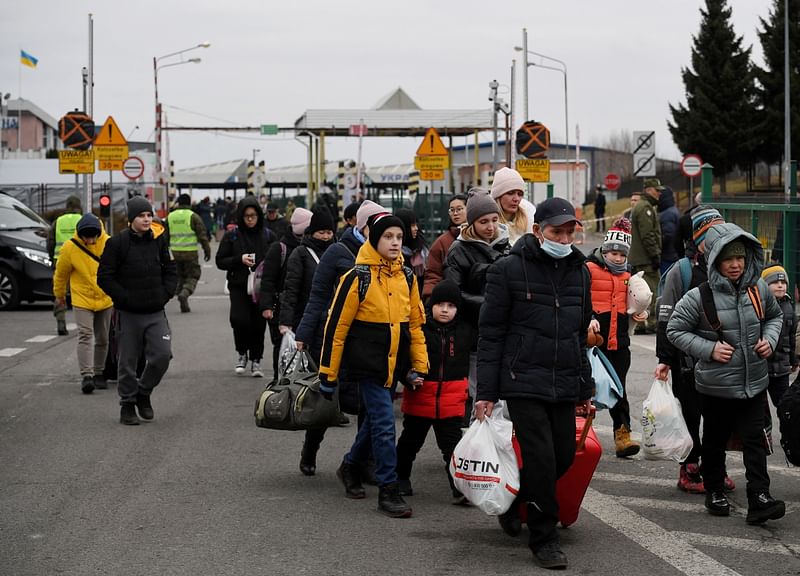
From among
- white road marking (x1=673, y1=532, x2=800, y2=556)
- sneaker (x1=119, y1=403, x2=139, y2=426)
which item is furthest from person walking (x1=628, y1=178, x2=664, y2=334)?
white road marking (x1=673, y1=532, x2=800, y2=556)

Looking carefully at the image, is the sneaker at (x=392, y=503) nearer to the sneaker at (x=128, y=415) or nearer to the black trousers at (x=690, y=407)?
Result: the black trousers at (x=690, y=407)

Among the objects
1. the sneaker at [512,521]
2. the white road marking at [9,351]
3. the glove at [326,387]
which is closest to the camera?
the sneaker at [512,521]

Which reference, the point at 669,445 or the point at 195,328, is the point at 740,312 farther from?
the point at 195,328

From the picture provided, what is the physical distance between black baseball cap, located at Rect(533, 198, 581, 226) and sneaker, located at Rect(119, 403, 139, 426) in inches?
213

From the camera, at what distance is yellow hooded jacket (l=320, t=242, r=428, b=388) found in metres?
7.63

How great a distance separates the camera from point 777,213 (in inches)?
655

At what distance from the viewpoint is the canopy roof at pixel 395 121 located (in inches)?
2156

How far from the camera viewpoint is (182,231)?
2230 centimetres

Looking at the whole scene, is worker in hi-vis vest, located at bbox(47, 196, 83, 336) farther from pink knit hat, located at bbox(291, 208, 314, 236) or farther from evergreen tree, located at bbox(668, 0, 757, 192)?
evergreen tree, located at bbox(668, 0, 757, 192)

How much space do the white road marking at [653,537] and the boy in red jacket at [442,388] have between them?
0.84 m

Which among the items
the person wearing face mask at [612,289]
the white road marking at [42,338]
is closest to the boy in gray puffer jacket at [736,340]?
the person wearing face mask at [612,289]

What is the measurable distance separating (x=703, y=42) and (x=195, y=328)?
53981 millimetres

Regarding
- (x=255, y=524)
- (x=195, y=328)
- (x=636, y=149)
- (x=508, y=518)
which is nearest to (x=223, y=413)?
(x=255, y=524)

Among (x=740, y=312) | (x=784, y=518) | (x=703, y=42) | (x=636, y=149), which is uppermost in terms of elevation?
(x=703, y=42)
